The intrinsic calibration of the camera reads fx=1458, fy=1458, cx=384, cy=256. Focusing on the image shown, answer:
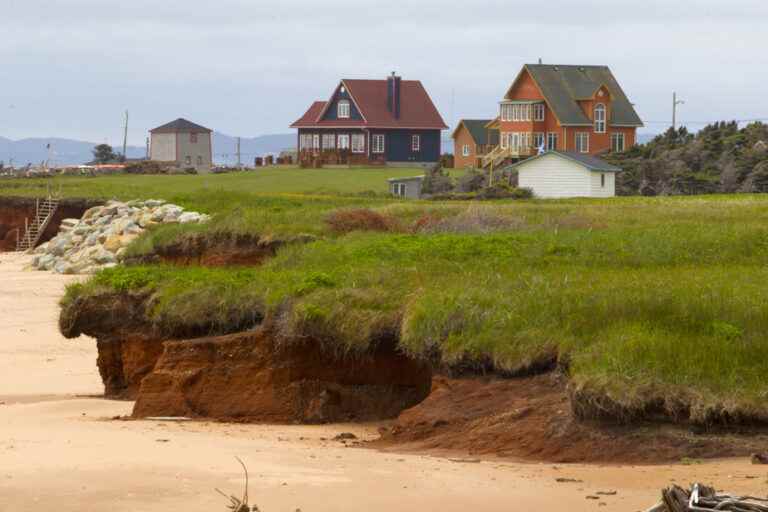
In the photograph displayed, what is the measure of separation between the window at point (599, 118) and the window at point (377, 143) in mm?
17953

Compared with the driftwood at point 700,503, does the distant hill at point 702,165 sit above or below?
above

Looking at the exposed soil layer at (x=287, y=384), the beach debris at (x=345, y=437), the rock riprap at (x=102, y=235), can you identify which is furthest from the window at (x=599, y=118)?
the beach debris at (x=345, y=437)

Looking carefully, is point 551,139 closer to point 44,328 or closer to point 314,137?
point 314,137

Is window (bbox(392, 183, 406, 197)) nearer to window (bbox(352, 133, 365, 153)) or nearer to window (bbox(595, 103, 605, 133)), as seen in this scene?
window (bbox(595, 103, 605, 133))

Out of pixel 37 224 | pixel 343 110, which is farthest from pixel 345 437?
pixel 343 110

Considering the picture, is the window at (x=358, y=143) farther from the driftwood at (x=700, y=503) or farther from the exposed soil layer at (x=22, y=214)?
the driftwood at (x=700, y=503)

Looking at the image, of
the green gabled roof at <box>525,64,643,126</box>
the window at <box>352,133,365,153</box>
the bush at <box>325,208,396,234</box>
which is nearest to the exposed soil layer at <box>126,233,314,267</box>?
the bush at <box>325,208,396,234</box>

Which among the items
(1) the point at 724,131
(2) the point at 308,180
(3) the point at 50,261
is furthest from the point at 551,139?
(3) the point at 50,261

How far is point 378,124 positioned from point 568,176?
4032 cm

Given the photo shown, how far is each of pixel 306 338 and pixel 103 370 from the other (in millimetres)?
4521

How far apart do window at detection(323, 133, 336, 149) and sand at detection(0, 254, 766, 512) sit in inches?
3328

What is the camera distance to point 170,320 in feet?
59.9

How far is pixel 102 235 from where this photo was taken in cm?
4509

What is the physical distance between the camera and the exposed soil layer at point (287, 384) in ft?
54.5
